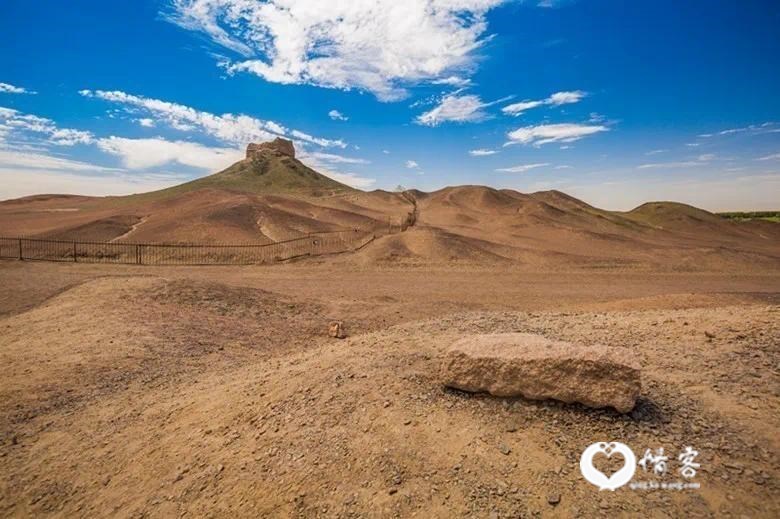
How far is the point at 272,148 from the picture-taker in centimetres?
9606

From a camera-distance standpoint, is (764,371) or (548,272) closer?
(764,371)

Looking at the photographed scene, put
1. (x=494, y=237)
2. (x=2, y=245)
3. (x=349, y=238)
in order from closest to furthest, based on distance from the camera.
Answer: (x=2, y=245), (x=349, y=238), (x=494, y=237)

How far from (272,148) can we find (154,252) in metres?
74.5

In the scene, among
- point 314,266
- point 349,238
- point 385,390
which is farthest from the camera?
point 349,238

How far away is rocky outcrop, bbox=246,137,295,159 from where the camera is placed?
95188 mm

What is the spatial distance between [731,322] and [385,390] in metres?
5.61

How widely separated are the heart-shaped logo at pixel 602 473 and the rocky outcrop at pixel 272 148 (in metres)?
98.4

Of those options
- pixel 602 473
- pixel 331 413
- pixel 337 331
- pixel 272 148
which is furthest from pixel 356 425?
pixel 272 148

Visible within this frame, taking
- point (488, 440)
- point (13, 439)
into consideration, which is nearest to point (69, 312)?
point (13, 439)

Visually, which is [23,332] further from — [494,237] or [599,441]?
[494,237]

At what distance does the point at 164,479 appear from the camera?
474 cm

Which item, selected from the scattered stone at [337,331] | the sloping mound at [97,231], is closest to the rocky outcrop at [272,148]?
the sloping mound at [97,231]

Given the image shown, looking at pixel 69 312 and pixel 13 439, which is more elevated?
pixel 69 312

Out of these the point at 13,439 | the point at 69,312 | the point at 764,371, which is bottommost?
the point at 13,439
